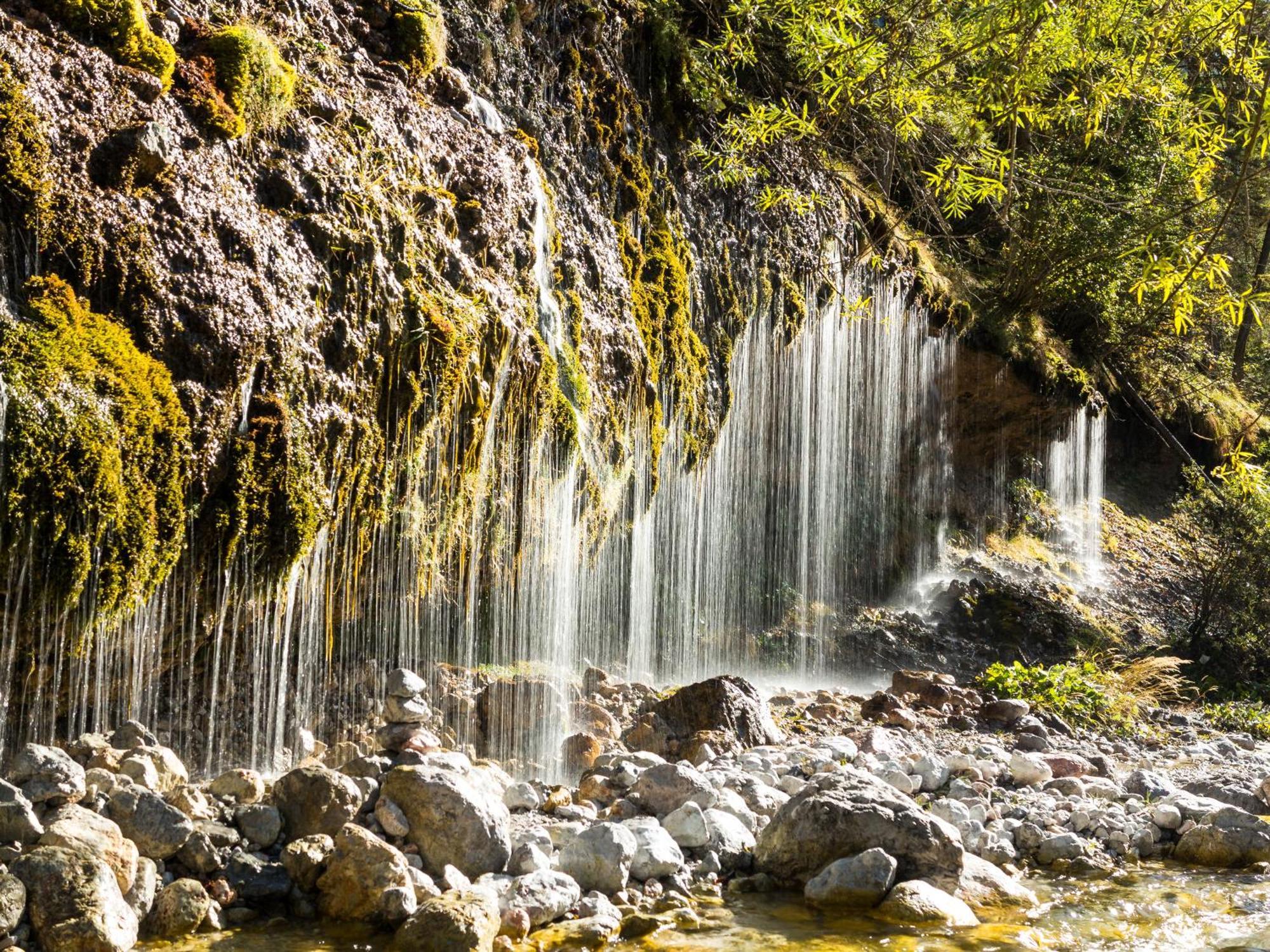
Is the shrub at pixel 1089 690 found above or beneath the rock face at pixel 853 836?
beneath

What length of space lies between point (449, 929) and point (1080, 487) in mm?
14762

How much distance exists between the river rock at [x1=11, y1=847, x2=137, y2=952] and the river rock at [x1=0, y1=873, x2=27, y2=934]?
3 centimetres

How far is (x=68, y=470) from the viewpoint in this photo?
3.99 m

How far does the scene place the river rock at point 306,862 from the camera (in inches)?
150

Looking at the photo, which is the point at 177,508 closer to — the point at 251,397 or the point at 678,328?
the point at 251,397

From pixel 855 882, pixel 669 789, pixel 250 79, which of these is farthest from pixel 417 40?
pixel 855 882

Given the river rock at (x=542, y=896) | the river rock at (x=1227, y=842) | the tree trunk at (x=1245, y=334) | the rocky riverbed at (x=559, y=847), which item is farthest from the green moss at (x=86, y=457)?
the tree trunk at (x=1245, y=334)

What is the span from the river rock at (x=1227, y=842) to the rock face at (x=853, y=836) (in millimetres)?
1604

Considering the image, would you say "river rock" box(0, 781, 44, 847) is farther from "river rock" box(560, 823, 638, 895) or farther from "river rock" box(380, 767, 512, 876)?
"river rock" box(560, 823, 638, 895)

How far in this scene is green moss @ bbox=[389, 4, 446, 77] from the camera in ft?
21.4

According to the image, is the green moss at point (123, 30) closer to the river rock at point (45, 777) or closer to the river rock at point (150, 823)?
the river rock at point (45, 777)

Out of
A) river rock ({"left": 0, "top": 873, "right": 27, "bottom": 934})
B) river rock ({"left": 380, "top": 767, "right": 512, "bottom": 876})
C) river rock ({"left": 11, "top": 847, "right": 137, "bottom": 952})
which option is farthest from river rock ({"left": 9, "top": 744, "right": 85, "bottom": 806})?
river rock ({"left": 380, "top": 767, "right": 512, "bottom": 876})

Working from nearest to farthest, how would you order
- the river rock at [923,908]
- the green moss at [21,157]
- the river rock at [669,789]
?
the river rock at [923,908]
the green moss at [21,157]
the river rock at [669,789]

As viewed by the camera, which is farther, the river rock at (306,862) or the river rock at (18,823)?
the river rock at (306,862)
